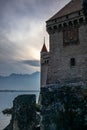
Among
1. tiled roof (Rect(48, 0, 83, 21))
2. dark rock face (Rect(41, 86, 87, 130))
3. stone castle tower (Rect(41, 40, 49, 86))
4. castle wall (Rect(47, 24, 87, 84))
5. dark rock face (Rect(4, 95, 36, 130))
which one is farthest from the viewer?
stone castle tower (Rect(41, 40, 49, 86))

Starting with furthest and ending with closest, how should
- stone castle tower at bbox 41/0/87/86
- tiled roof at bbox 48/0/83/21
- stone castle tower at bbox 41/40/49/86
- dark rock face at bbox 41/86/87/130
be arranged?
1. stone castle tower at bbox 41/40/49/86
2. tiled roof at bbox 48/0/83/21
3. stone castle tower at bbox 41/0/87/86
4. dark rock face at bbox 41/86/87/130

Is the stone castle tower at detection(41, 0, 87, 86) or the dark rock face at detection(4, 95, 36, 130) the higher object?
the stone castle tower at detection(41, 0, 87, 86)

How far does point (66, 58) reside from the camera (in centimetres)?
2247

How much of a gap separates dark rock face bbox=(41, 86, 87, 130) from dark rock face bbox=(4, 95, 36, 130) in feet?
13.6

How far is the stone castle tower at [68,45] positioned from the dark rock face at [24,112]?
350 inches

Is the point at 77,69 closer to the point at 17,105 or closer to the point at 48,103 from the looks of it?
the point at 17,105

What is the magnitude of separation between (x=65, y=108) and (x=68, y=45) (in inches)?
605

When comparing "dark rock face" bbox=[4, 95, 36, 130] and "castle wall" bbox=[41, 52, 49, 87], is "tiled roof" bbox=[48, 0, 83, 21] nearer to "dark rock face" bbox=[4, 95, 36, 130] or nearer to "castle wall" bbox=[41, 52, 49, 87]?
"castle wall" bbox=[41, 52, 49, 87]

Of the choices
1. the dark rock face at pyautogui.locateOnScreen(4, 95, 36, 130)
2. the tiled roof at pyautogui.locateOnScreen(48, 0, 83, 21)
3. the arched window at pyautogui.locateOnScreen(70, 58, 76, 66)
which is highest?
the tiled roof at pyautogui.locateOnScreen(48, 0, 83, 21)

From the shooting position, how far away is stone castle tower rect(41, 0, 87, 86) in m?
21.4

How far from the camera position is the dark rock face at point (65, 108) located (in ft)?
23.8

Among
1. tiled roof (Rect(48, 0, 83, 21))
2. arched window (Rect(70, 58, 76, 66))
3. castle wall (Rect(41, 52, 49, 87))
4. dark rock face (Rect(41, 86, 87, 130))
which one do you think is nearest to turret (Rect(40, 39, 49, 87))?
castle wall (Rect(41, 52, 49, 87))

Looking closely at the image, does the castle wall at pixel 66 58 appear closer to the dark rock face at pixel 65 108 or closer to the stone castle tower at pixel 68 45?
→ the stone castle tower at pixel 68 45

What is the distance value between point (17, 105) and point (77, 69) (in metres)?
10.2
